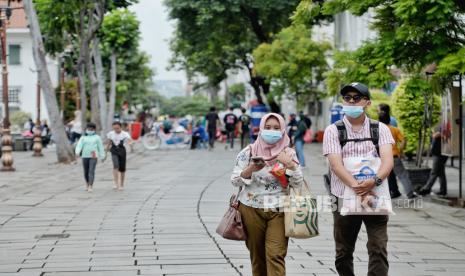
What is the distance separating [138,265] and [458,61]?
255 inches

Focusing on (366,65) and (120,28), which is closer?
(366,65)

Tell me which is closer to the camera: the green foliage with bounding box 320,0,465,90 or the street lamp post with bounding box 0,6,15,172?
the green foliage with bounding box 320,0,465,90

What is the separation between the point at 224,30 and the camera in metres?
46.3

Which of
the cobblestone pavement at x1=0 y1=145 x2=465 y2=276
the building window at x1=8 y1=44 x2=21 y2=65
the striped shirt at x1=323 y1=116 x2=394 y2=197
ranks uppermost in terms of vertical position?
the building window at x1=8 y1=44 x2=21 y2=65

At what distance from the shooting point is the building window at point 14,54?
64812mm

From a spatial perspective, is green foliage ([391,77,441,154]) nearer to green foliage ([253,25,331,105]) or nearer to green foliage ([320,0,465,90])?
green foliage ([320,0,465,90])

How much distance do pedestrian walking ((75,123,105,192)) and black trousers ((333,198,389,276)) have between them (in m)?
12.4

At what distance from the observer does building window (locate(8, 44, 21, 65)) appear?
64.8 m

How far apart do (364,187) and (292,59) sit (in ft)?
114

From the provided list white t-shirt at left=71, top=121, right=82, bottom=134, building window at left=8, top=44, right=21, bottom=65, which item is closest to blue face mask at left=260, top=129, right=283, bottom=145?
white t-shirt at left=71, top=121, right=82, bottom=134

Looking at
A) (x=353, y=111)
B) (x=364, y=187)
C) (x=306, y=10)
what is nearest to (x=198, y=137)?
(x=306, y=10)

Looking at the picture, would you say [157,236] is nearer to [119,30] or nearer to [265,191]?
[265,191]

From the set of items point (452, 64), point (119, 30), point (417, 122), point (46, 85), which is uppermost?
point (119, 30)

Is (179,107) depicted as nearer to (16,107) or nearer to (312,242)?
(16,107)
